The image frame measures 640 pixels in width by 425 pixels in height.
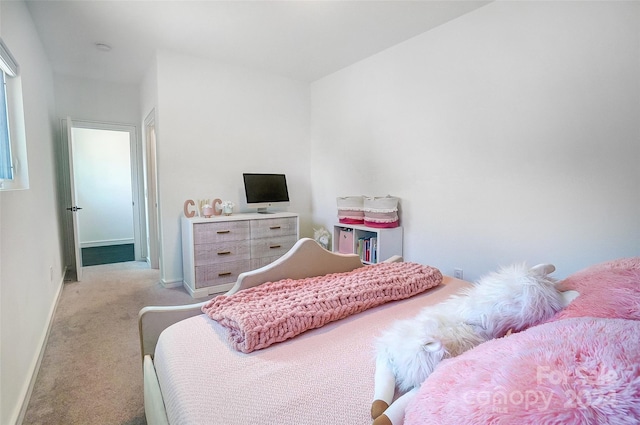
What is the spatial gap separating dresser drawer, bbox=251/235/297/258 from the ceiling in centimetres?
205

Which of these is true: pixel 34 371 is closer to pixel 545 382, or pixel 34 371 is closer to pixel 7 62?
pixel 7 62

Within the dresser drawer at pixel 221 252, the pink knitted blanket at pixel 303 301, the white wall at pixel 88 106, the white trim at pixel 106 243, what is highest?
the white wall at pixel 88 106

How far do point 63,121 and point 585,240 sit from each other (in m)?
5.46

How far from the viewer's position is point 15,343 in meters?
1.59

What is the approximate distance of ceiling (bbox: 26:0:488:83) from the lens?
248cm

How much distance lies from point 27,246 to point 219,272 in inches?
63.4

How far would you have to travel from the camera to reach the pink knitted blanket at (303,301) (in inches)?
44.4

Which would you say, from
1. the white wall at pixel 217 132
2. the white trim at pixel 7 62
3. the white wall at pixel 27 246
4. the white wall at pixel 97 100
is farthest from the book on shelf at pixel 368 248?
the white wall at pixel 97 100

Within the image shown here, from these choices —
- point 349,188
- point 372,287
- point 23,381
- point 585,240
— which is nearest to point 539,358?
point 372,287

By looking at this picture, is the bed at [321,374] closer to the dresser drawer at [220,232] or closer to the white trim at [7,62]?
the white trim at [7,62]

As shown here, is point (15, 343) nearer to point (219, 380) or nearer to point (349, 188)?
point (219, 380)

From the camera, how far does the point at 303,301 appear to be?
1281 millimetres

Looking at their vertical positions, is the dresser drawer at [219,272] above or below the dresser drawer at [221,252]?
below

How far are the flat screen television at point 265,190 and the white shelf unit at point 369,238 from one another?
2.83 ft
